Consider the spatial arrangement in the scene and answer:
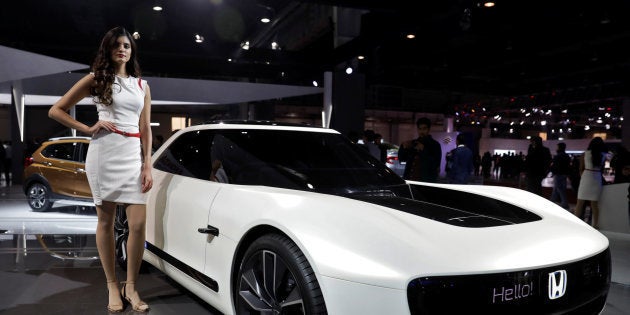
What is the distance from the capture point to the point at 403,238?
1622mm

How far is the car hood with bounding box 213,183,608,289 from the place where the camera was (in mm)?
1528

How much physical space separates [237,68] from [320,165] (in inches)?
421

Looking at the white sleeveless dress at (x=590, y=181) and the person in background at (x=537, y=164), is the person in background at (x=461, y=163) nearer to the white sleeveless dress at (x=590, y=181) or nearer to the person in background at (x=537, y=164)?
the white sleeveless dress at (x=590, y=181)

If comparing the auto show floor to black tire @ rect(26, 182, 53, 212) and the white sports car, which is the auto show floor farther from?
black tire @ rect(26, 182, 53, 212)

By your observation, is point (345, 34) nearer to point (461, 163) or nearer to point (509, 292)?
point (461, 163)

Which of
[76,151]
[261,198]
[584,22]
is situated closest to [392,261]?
[261,198]

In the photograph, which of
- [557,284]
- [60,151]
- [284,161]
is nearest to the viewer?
[557,284]

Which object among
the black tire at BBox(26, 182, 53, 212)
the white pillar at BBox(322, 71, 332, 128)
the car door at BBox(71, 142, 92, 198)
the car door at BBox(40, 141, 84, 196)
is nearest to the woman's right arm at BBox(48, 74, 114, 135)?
the car door at BBox(71, 142, 92, 198)

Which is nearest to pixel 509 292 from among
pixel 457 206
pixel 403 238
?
pixel 403 238

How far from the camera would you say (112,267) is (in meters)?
2.71

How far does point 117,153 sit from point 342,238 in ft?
5.03

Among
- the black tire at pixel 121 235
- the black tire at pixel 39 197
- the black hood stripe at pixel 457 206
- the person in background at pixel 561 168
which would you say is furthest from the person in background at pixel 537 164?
the black tire at pixel 39 197

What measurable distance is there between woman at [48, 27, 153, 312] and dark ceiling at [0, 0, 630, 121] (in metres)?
5.34

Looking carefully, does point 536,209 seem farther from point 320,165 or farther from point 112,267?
point 112,267
